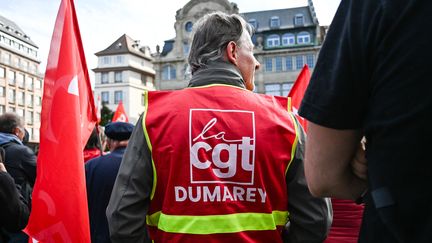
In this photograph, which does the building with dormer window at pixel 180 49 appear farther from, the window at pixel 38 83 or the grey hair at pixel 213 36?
the grey hair at pixel 213 36

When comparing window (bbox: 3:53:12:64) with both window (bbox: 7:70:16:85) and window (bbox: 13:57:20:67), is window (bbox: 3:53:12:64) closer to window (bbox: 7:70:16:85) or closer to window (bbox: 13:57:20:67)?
window (bbox: 13:57:20:67)

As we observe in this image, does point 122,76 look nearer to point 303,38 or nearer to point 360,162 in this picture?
point 303,38

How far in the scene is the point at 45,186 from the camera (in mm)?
3350

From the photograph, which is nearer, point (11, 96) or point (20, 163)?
point (20, 163)

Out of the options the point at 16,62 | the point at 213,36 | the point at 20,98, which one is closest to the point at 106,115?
the point at 20,98

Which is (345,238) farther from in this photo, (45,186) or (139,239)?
(45,186)

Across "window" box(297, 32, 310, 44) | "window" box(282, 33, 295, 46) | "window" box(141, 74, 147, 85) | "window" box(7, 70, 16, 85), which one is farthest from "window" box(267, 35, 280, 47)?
"window" box(7, 70, 16, 85)

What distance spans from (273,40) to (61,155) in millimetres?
46843

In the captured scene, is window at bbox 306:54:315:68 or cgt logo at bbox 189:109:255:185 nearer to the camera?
cgt logo at bbox 189:109:255:185

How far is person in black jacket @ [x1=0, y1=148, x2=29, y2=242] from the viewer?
3.13 m

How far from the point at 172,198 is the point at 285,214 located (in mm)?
577

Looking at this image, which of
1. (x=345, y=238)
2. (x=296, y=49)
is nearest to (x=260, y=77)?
(x=296, y=49)

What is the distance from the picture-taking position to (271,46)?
48.5 metres

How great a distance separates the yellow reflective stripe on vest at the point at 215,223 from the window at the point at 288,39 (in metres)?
47.2
